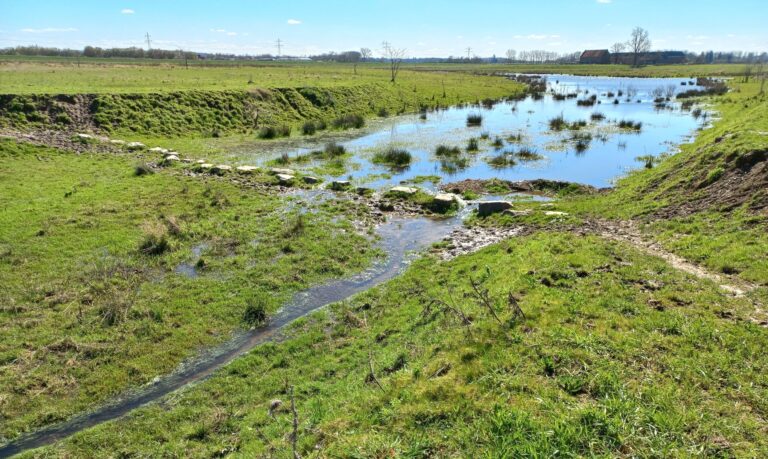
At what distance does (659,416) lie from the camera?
5496 mm

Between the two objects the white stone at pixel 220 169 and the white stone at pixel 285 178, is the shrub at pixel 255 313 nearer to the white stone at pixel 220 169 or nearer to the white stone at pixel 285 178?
the white stone at pixel 285 178

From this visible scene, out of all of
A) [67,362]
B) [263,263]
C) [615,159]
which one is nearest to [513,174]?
[615,159]

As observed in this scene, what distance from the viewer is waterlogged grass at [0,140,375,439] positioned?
9.50m

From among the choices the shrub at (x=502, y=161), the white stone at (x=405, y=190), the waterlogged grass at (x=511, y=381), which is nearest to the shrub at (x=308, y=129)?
the shrub at (x=502, y=161)

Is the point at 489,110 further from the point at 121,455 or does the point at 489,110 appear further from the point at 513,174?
the point at 121,455

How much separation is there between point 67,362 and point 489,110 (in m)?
55.5

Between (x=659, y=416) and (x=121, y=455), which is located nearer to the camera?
(x=659, y=416)

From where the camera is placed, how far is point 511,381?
21.8 ft

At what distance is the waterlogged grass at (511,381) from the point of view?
5504mm

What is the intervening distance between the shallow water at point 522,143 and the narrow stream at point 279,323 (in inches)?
268

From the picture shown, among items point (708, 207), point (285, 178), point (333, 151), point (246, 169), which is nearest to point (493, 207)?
point (708, 207)

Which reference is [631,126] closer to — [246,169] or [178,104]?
Result: [246,169]

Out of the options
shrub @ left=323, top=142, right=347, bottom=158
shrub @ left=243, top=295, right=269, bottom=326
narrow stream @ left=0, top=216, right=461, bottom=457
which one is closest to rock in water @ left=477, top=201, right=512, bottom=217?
narrow stream @ left=0, top=216, right=461, bottom=457

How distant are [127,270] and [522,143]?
30709 mm
